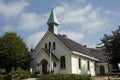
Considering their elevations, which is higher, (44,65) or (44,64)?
(44,64)

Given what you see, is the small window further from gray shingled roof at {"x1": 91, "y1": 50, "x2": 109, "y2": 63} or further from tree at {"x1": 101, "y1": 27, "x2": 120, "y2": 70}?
gray shingled roof at {"x1": 91, "y1": 50, "x2": 109, "y2": 63}

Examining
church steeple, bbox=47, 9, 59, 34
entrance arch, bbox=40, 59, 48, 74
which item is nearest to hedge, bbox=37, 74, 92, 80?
entrance arch, bbox=40, 59, 48, 74

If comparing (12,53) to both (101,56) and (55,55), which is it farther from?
(101,56)

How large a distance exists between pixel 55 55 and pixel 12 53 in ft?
25.3

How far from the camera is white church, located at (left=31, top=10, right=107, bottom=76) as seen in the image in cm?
5109

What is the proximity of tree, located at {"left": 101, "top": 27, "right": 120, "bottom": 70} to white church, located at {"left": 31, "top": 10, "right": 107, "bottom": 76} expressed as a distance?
5.20 meters

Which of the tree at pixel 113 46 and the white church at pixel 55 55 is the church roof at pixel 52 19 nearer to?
the white church at pixel 55 55

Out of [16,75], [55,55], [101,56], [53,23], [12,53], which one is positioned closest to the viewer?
[16,75]

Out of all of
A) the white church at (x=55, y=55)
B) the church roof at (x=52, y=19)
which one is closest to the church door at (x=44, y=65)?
the white church at (x=55, y=55)

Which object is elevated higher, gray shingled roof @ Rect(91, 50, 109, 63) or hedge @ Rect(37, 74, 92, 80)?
gray shingled roof @ Rect(91, 50, 109, 63)

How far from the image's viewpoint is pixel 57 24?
57219 mm

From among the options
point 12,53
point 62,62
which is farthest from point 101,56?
point 12,53

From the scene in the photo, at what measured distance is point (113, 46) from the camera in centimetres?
5194

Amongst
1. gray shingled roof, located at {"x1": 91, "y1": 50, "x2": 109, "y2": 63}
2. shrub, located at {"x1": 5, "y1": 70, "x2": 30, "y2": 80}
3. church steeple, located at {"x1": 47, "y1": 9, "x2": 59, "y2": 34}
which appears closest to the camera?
shrub, located at {"x1": 5, "y1": 70, "x2": 30, "y2": 80}
